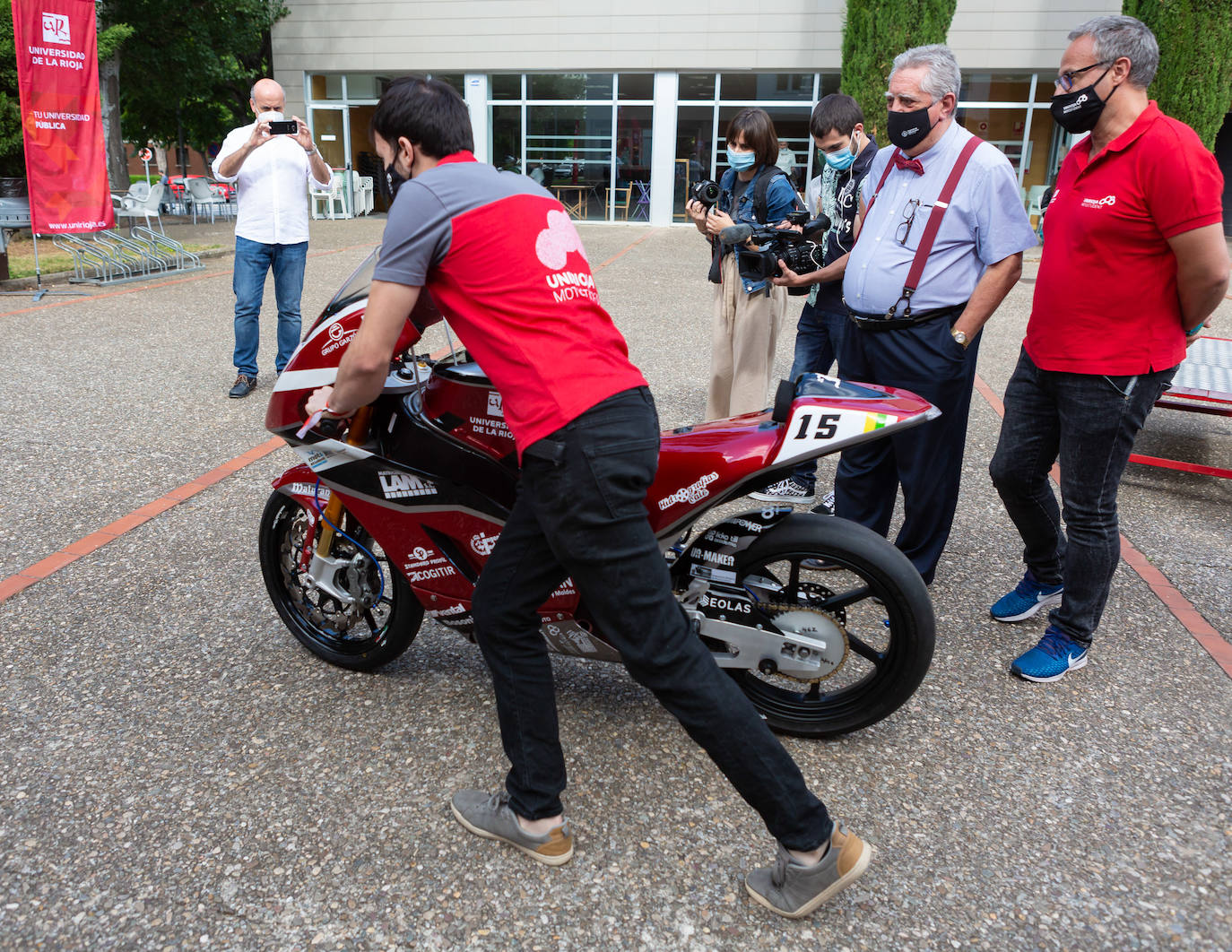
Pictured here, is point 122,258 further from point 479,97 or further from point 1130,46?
point 479,97

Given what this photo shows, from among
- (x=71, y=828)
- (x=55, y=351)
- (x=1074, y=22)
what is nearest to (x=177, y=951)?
(x=71, y=828)

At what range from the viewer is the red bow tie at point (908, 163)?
329 centimetres

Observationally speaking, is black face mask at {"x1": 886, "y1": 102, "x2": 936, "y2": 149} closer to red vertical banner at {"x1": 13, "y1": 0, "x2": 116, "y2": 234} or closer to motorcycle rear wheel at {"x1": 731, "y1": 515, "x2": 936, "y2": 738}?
motorcycle rear wheel at {"x1": 731, "y1": 515, "x2": 936, "y2": 738}

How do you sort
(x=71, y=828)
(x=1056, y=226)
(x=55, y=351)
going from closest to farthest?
(x=71, y=828) → (x=1056, y=226) → (x=55, y=351)

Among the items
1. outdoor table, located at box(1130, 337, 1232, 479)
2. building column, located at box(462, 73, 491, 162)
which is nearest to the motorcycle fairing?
outdoor table, located at box(1130, 337, 1232, 479)

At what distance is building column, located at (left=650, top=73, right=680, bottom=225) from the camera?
2191 cm

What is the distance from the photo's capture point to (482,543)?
2691mm

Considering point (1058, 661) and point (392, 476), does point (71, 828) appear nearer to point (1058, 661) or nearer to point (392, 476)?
point (392, 476)

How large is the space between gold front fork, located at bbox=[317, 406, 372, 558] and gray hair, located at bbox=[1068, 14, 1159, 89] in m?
2.33

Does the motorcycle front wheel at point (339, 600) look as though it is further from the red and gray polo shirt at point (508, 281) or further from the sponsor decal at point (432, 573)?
the red and gray polo shirt at point (508, 281)

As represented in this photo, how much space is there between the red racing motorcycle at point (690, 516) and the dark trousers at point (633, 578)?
0.49 meters

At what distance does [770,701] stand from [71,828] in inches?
73.9

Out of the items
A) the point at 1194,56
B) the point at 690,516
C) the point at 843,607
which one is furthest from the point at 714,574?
the point at 1194,56

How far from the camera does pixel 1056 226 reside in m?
2.97
